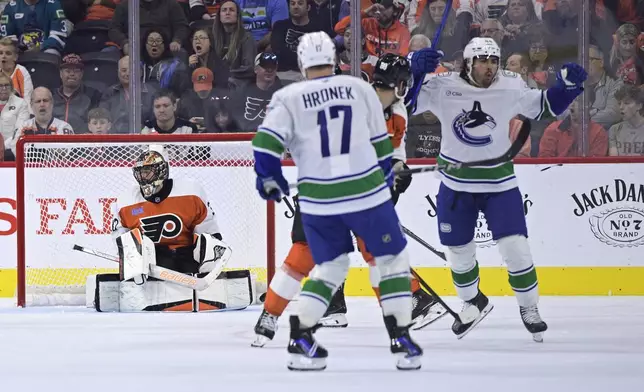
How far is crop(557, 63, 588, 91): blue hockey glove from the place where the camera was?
15.8ft

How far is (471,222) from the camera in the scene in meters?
5.02

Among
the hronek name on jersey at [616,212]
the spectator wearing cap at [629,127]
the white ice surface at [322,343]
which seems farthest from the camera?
the spectator wearing cap at [629,127]

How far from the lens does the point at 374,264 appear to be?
4.69 metres

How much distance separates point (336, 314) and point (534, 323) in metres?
1.08

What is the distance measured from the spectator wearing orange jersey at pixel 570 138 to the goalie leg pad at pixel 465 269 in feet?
6.09

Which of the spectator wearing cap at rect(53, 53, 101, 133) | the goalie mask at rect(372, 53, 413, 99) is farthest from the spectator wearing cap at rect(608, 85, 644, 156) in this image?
the spectator wearing cap at rect(53, 53, 101, 133)

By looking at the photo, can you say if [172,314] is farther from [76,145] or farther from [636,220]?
[636,220]

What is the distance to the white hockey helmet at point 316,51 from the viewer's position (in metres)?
3.95

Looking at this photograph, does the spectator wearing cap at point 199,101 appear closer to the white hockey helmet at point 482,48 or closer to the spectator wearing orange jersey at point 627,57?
the spectator wearing orange jersey at point 627,57

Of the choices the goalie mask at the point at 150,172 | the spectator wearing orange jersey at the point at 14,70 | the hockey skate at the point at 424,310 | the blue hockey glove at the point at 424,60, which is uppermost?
the spectator wearing orange jersey at the point at 14,70

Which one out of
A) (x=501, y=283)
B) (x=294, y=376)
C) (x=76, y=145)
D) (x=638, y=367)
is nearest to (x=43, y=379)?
(x=294, y=376)

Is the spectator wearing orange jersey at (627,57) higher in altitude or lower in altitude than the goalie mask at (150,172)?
higher

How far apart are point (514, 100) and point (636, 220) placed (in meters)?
1.99

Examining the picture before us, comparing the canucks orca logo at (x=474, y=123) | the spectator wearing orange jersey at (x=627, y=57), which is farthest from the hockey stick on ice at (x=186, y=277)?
the spectator wearing orange jersey at (x=627, y=57)
